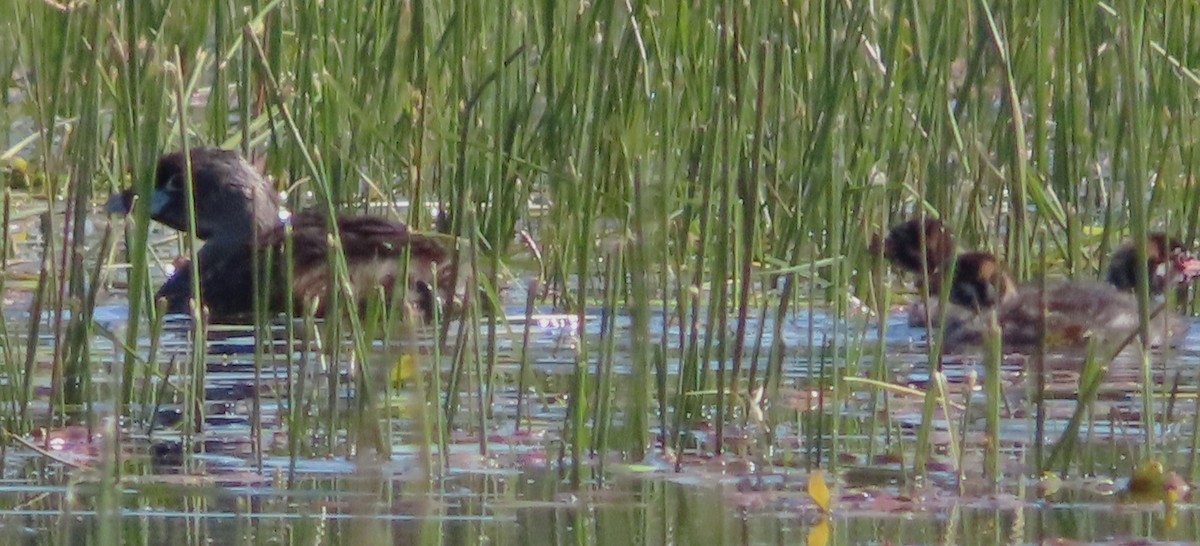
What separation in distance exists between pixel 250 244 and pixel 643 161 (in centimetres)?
220

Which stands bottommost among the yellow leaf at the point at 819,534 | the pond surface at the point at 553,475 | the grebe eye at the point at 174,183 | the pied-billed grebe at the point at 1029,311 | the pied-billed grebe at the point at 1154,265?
the yellow leaf at the point at 819,534

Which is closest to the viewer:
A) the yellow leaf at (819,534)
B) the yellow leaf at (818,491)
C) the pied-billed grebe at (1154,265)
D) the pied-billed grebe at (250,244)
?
the yellow leaf at (819,534)

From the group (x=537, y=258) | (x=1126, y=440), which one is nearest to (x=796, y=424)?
(x=1126, y=440)

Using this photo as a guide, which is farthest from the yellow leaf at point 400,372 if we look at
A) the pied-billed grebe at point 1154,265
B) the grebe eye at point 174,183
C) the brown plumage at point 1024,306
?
the grebe eye at point 174,183

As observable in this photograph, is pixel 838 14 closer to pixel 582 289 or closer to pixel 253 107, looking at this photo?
pixel 253 107

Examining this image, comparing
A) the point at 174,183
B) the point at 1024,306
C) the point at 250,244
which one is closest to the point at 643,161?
the point at 1024,306

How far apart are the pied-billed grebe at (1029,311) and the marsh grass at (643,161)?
0.32ft

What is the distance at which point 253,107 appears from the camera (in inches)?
296

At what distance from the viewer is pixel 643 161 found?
4758 mm

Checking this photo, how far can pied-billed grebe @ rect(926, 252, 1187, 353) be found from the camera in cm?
A: 593

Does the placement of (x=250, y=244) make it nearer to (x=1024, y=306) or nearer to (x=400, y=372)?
(x=1024, y=306)

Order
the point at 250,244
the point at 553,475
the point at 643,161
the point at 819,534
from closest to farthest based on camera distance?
the point at 819,534 → the point at 553,475 → the point at 643,161 → the point at 250,244

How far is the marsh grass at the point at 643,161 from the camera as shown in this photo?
3.97m

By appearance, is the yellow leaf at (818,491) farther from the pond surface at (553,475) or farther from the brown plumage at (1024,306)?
the brown plumage at (1024,306)
